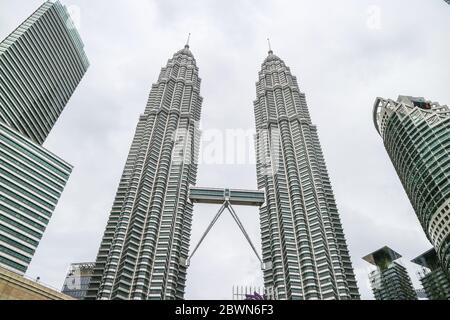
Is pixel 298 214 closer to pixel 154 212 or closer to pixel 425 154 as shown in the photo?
pixel 425 154

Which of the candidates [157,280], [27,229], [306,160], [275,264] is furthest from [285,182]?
[27,229]

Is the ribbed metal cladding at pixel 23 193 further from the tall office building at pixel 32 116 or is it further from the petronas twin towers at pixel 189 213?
the petronas twin towers at pixel 189 213

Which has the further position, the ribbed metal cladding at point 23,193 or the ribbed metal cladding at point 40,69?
the ribbed metal cladding at point 40,69

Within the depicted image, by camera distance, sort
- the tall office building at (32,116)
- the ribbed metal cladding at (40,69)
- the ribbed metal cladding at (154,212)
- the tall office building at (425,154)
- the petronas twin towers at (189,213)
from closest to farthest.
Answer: the tall office building at (32,116)
the ribbed metal cladding at (154,212)
the petronas twin towers at (189,213)
the tall office building at (425,154)
the ribbed metal cladding at (40,69)

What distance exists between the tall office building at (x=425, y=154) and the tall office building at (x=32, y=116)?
390 feet

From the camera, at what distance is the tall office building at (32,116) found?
84562 mm

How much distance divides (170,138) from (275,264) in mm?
70800

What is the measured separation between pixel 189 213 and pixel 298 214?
43.0m

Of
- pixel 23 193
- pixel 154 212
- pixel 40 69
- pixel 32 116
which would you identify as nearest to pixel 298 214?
pixel 154 212

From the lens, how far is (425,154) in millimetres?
123250

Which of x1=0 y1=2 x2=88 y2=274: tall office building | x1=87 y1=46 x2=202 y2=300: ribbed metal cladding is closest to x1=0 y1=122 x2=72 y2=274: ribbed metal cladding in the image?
x1=0 y1=2 x2=88 y2=274: tall office building

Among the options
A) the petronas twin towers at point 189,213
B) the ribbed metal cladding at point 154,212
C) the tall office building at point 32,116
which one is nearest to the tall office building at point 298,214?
the petronas twin towers at point 189,213

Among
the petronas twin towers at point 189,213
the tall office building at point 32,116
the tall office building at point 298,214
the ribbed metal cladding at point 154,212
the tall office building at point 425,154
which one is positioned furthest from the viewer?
the tall office building at point 425,154

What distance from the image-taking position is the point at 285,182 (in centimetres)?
14025
